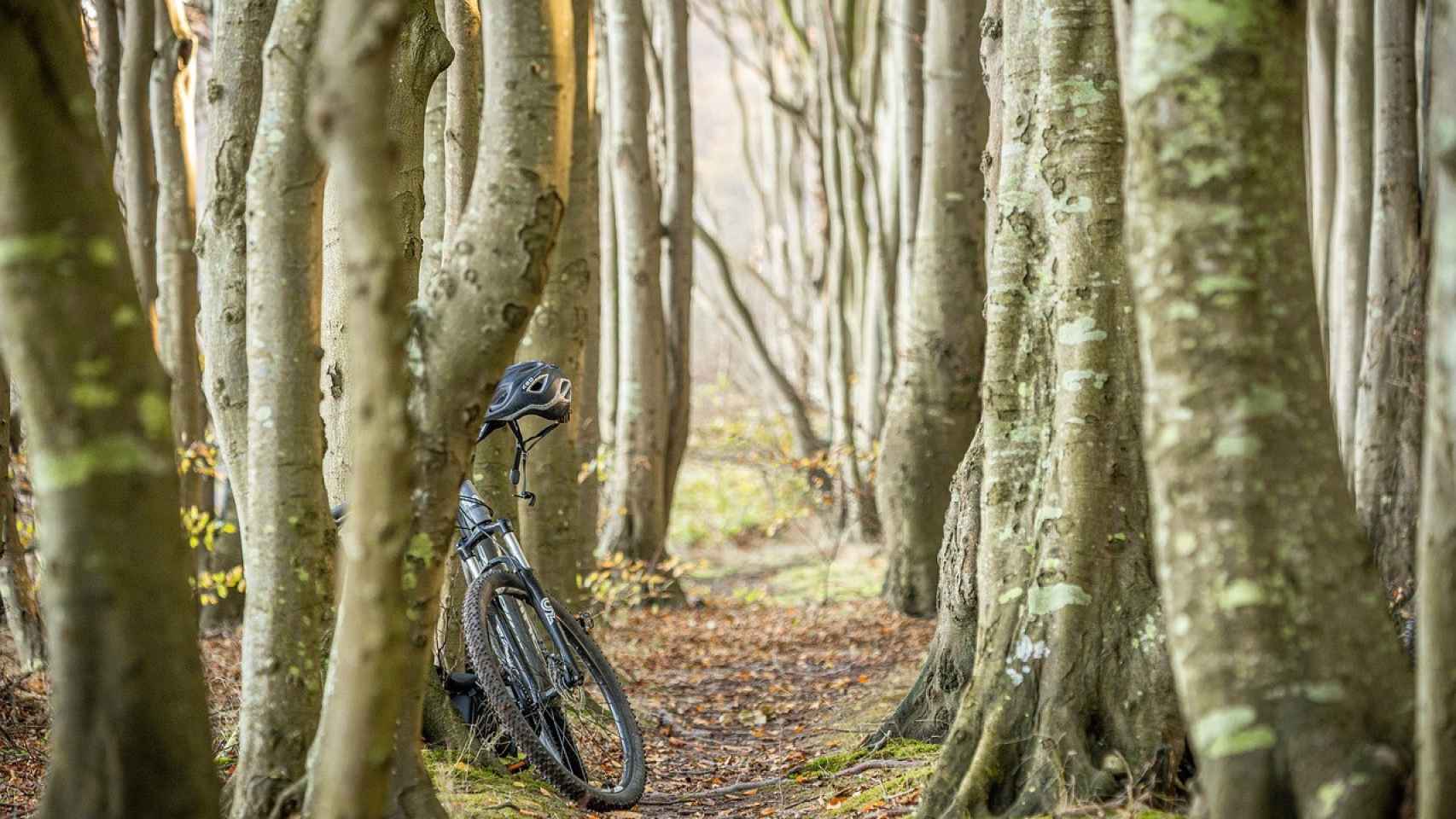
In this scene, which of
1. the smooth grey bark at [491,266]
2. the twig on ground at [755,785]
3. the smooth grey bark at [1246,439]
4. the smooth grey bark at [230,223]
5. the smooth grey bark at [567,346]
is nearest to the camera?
the smooth grey bark at [1246,439]

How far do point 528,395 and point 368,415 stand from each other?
265 cm

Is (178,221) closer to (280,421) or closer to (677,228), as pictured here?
(677,228)

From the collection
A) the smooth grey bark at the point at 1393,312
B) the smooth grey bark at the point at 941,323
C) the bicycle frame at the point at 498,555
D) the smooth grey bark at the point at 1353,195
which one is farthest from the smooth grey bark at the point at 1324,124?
the bicycle frame at the point at 498,555

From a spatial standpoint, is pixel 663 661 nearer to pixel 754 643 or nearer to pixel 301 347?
pixel 754 643

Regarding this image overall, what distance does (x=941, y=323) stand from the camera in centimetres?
931

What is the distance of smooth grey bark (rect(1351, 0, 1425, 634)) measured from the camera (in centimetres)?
856

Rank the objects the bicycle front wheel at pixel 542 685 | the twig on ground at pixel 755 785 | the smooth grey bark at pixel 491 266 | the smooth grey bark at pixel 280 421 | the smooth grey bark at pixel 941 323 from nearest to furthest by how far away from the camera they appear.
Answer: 1. the smooth grey bark at pixel 491 266
2. the smooth grey bark at pixel 280 421
3. the bicycle front wheel at pixel 542 685
4. the twig on ground at pixel 755 785
5. the smooth grey bark at pixel 941 323

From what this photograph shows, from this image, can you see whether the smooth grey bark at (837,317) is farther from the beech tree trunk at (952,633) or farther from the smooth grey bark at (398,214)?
the smooth grey bark at (398,214)

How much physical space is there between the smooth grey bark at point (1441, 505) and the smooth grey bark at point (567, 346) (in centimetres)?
575

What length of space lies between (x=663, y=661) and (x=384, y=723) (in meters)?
6.16

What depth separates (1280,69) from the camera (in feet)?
9.05

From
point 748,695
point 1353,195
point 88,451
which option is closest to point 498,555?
point 88,451

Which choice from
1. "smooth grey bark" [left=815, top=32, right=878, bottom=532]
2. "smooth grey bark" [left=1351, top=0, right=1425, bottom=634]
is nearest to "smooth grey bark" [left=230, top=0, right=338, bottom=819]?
"smooth grey bark" [left=1351, top=0, right=1425, bottom=634]

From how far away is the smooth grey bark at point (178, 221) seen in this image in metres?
8.73
